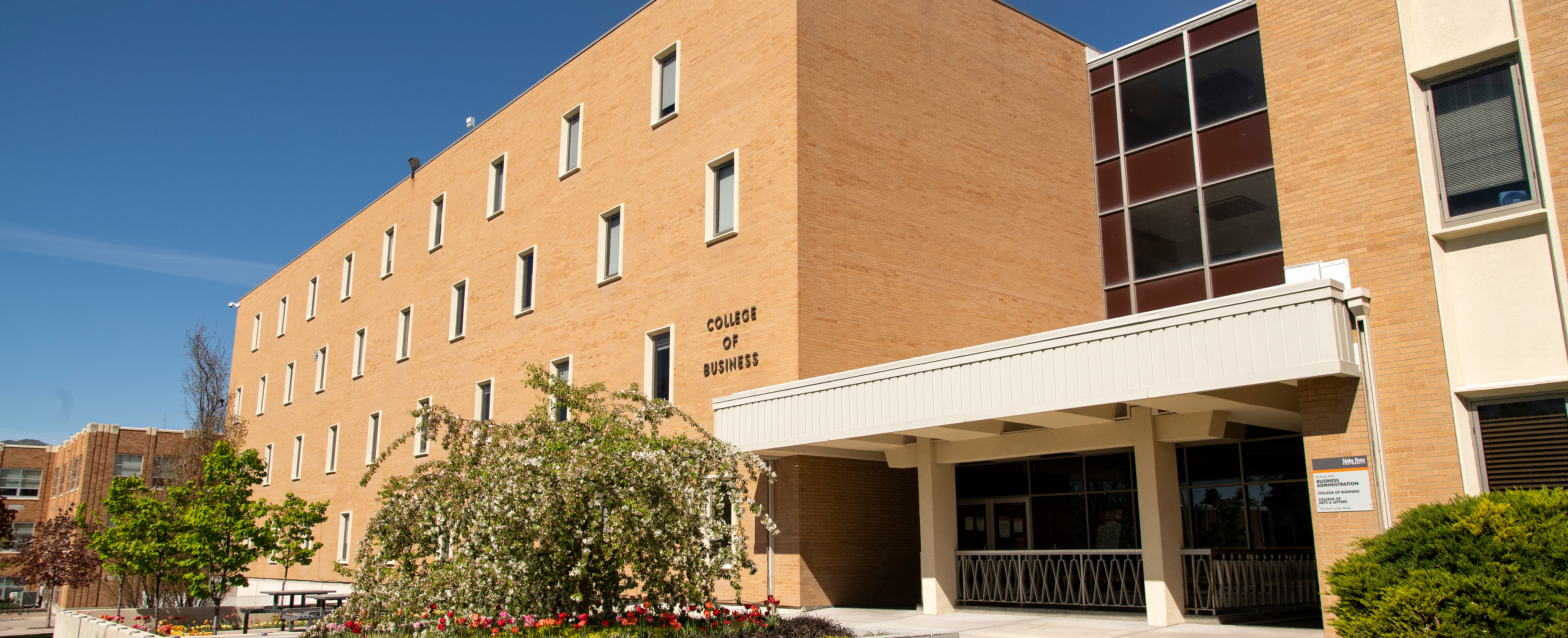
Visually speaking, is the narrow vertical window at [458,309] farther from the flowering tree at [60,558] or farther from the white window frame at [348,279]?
the flowering tree at [60,558]

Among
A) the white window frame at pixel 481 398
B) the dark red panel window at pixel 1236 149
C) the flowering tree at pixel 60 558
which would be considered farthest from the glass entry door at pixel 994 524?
the flowering tree at pixel 60 558

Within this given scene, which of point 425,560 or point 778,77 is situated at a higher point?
point 778,77

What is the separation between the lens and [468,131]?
3183 centimetres

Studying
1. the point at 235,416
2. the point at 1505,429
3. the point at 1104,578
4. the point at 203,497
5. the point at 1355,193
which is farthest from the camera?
the point at 235,416

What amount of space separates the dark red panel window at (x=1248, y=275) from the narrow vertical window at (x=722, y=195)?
945 cm

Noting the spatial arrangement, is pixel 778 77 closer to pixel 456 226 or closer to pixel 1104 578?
pixel 1104 578

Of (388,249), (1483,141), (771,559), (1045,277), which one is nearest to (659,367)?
(771,559)

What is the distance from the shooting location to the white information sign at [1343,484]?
36.9ft

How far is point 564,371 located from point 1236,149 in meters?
15.2

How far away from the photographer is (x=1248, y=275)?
785 inches

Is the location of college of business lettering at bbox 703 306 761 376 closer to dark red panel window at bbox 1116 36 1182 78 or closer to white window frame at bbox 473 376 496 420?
white window frame at bbox 473 376 496 420

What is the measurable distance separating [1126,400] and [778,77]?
9.55 m

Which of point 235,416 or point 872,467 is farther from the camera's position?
point 235,416

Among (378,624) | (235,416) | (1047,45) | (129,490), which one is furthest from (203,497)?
(235,416)
